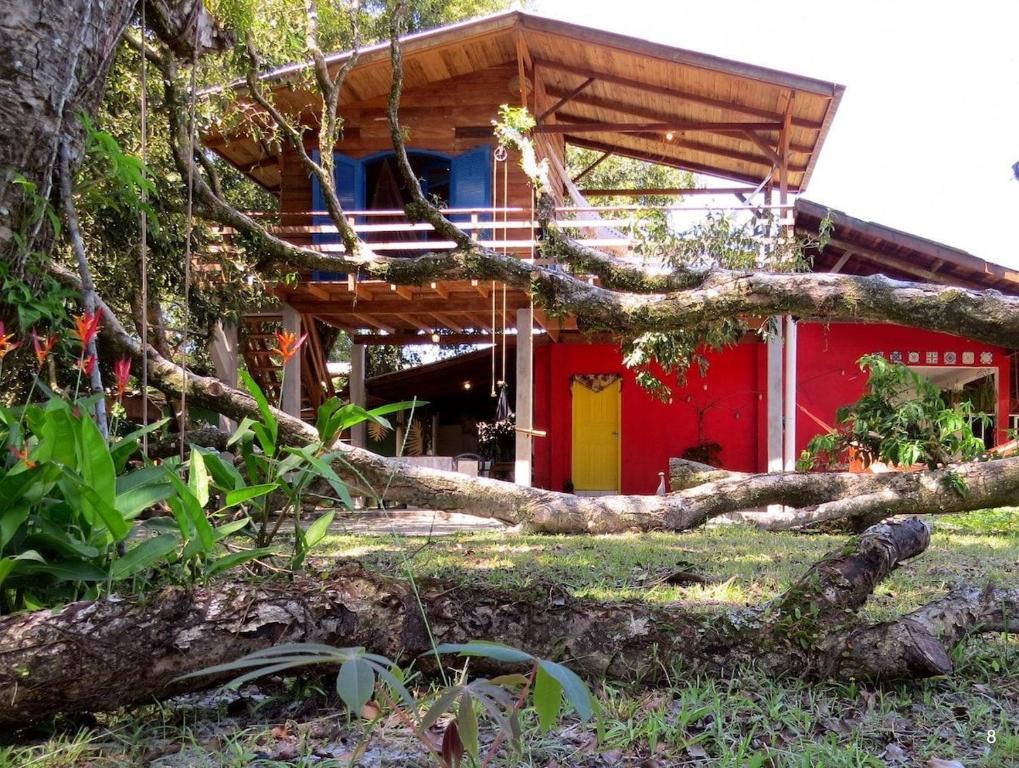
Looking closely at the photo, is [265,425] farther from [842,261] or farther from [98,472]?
[842,261]

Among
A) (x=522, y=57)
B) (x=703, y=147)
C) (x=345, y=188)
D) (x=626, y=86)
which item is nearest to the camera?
(x=522, y=57)

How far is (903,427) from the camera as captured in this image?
6.70 metres

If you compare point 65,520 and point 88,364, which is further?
point 88,364

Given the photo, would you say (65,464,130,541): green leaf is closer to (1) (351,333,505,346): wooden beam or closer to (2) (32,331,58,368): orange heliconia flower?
(2) (32,331,58,368): orange heliconia flower

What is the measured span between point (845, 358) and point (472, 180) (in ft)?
20.3

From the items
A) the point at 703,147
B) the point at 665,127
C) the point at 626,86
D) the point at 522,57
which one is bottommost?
the point at 665,127

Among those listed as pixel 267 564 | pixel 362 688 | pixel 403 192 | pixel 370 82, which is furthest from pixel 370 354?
pixel 362 688

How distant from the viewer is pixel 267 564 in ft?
8.17

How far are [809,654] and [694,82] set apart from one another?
331 inches

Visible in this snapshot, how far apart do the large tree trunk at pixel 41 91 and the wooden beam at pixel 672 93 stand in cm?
761

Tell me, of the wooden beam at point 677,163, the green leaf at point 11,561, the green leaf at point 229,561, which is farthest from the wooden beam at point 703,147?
the green leaf at point 11,561

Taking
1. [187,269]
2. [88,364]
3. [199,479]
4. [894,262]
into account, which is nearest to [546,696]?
[199,479]

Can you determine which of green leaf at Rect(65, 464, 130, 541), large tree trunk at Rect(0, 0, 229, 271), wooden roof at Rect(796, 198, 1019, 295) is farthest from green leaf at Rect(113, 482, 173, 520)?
wooden roof at Rect(796, 198, 1019, 295)

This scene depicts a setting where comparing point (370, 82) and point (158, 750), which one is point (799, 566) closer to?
point (158, 750)
